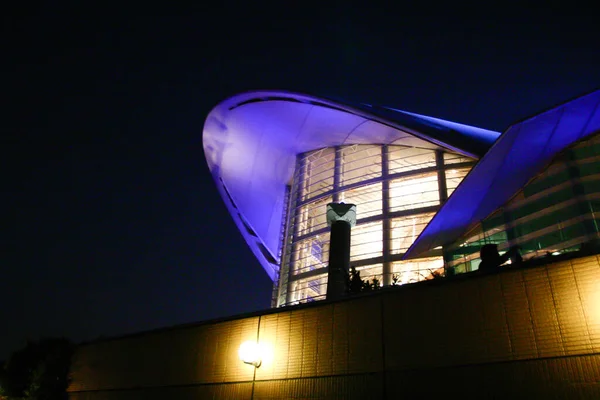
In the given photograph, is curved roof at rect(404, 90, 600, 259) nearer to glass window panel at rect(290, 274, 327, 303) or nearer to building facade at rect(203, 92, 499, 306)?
building facade at rect(203, 92, 499, 306)

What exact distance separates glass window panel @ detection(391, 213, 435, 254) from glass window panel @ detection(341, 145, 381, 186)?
11.0 feet

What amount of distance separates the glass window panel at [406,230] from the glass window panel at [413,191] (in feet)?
2.06

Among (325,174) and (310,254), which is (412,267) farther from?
(325,174)

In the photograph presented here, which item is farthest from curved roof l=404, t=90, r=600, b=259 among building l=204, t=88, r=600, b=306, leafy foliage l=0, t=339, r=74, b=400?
leafy foliage l=0, t=339, r=74, b=400

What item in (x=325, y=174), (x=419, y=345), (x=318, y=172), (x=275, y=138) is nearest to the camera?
(x=419, y=345)

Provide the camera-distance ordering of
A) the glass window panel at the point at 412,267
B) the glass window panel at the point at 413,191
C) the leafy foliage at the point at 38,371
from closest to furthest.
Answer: the leafy foliage at the point at 38,371, the glass window panel at the point at 412,267, the glass window panel at the point at 413,191

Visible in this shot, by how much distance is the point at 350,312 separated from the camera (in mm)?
7918

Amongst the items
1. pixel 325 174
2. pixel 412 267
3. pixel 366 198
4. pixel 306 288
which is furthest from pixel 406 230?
pixel 325 174

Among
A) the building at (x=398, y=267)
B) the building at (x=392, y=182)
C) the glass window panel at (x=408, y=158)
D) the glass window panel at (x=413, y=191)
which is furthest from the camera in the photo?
the glass window panel at (x=408, y=158)

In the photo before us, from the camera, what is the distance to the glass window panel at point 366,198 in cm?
2590

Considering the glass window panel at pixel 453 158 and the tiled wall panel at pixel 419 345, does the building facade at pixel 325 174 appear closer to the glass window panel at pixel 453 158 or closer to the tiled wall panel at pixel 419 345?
the glass window panel at pixel 453 158

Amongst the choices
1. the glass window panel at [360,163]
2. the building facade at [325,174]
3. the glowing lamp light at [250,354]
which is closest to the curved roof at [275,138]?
the building facade at [325,174]

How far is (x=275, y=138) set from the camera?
102ft

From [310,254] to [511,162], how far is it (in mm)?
12556
